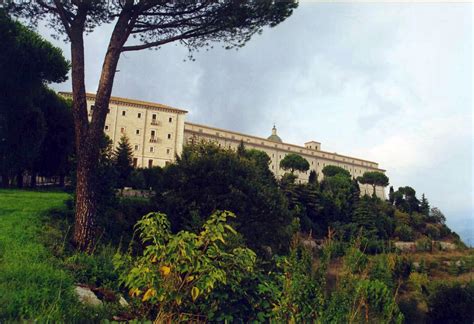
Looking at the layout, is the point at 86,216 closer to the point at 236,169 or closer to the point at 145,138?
the point at 236,169

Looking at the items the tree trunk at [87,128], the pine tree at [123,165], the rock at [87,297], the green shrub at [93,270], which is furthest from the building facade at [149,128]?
the rock at [87,297]

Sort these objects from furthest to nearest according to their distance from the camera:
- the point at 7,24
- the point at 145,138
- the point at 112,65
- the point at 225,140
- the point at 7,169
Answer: the point at 225,140 → the point at 145,138 → the point at 7,169 → the point at 7,24 → the point at 112,65

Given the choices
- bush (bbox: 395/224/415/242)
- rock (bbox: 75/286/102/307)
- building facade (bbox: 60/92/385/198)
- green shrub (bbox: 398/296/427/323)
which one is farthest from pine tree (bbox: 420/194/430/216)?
rock (bbox: 75/286/102/307)

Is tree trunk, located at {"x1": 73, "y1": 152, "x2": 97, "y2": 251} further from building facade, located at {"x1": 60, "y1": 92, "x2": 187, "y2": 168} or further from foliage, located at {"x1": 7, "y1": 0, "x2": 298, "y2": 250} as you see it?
building facade, located at {"x1": 60, "y1": 92, "x2": 187, "y2": 168}

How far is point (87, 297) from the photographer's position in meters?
4.84

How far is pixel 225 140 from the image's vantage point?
7038 cm

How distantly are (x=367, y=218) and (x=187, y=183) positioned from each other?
30547 millimetres

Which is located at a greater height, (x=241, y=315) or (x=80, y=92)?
(x=80, y=92)

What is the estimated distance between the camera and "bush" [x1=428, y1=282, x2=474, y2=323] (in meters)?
13.2

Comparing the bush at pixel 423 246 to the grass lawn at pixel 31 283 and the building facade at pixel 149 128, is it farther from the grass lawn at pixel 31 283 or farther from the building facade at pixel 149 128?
the grass lawn at pixel 31 283

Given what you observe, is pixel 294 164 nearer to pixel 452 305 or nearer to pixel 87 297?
pixel 452 305

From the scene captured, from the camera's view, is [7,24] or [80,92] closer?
[80,92]

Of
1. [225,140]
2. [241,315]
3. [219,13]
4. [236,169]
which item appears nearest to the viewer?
[241,315]

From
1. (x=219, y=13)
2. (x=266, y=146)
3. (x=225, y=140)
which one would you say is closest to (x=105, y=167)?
(x=219, y=13)
